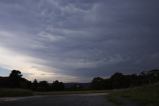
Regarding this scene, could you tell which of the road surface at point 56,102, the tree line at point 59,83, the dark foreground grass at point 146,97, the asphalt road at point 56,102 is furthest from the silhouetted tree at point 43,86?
the asphalt road at point 56,102

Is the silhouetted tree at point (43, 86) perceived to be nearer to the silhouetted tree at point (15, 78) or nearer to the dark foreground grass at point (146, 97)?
the silhouetted tree at point (15, 78)

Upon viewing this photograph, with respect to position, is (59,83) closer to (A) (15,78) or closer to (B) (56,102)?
(A) (15,78)

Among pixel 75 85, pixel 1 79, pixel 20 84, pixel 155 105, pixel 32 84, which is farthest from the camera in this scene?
pixel 75 85

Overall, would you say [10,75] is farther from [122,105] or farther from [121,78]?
[122,105]

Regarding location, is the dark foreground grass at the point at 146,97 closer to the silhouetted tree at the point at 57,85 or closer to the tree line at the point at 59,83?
the tree line at the point at 59,83

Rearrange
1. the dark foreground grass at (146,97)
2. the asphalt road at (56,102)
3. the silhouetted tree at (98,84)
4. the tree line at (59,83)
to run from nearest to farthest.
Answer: the dark foreground grass at (146,97) < the asphalt road at (56,102) < the tree line at (59,83) < the silhouetted tree at (98,84)

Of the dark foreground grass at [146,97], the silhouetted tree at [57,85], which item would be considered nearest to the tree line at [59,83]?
the silhouetted tree at [57,85]

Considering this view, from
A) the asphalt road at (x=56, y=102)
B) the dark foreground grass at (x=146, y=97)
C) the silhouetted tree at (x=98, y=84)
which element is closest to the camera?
the dark foreground grass at (x=146, y=97)

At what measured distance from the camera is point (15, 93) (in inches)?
2682

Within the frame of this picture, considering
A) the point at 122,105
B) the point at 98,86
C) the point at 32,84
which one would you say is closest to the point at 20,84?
the point at 32,84

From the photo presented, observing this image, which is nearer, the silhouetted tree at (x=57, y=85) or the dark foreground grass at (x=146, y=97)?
the dark foreground grass at (x=146, y=97)

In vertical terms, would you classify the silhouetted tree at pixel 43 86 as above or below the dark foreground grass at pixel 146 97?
above

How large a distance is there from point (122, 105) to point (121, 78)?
418 feet

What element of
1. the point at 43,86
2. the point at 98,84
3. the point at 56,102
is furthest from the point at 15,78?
the point at 56,102
